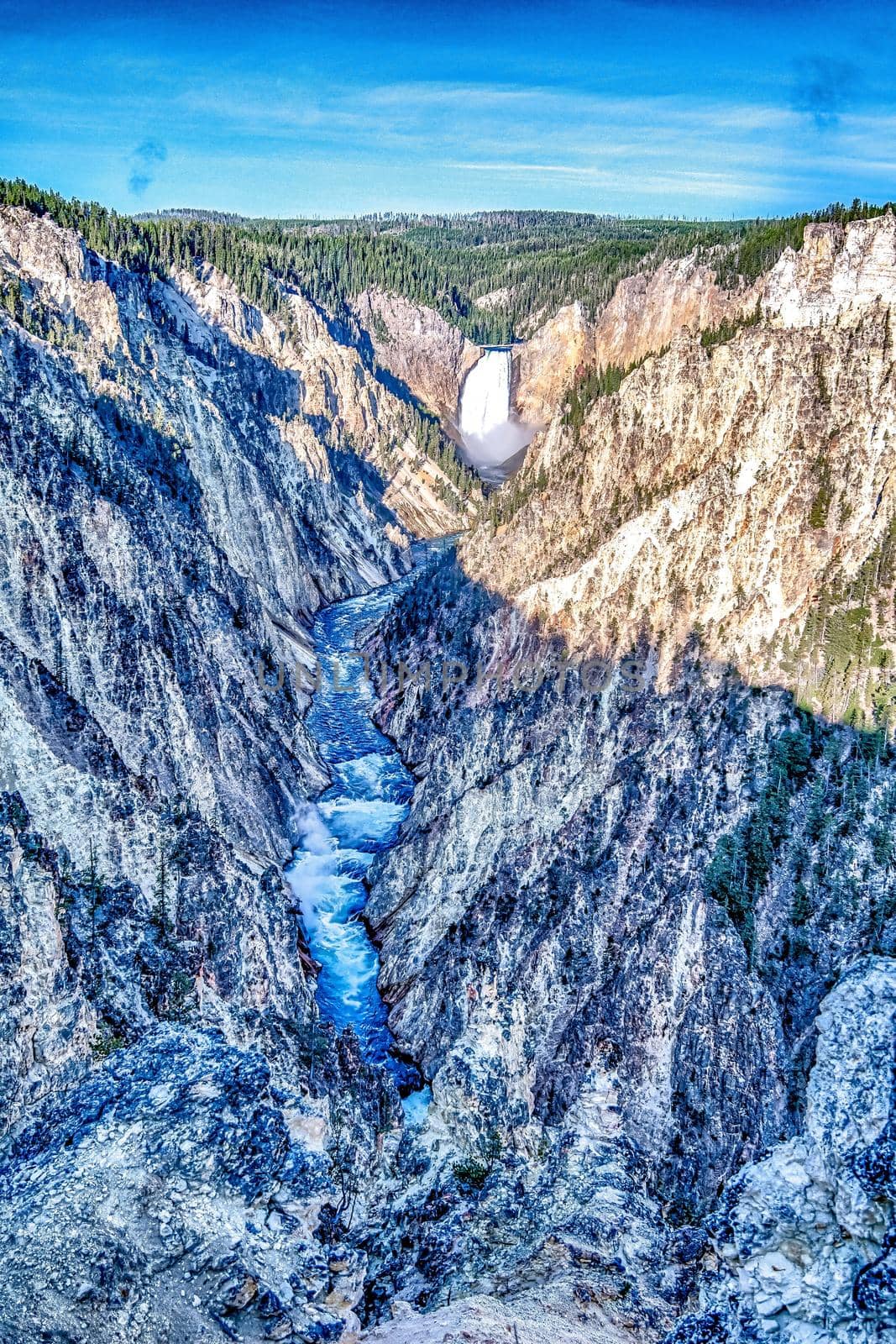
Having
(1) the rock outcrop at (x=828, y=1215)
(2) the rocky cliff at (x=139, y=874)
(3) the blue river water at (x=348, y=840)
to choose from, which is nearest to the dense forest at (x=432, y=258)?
(2) the rocky cliff at (x=139, y=874)

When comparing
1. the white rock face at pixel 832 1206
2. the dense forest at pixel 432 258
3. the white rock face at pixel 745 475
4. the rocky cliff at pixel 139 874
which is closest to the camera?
the white rock face at pixel 832 1206

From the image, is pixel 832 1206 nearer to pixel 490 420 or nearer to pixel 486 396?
pixel 490 420

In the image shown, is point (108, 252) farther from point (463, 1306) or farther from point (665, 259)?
point (463, 1306)

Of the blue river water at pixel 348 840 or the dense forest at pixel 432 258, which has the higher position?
the dense forest at pixel 432 258

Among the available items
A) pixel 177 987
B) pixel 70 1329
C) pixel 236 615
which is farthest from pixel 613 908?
pixel 236 615

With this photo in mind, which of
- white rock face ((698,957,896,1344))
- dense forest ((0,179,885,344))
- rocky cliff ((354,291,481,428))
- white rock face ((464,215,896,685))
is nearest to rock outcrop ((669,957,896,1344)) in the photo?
white rock face ((698,957,896,1344))

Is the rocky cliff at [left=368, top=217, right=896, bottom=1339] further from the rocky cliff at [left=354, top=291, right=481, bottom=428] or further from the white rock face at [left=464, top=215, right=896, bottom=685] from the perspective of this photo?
the rocky cliff at [left=354, top=291, right=481, bottom=428]

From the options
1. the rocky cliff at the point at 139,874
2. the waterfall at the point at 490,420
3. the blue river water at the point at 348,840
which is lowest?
the blue river water at the point at 348,840

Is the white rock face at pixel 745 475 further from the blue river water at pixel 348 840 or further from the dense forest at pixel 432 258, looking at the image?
the dense forest at pixel 432 258
